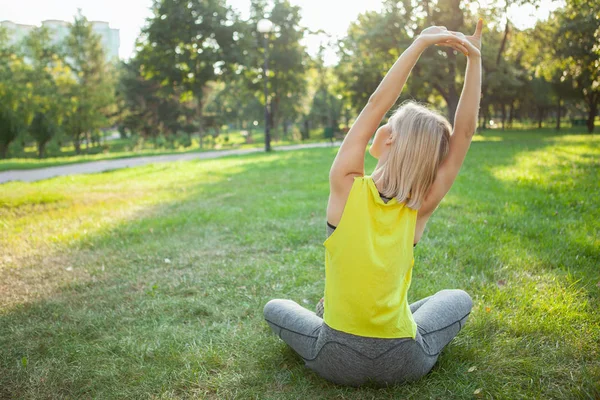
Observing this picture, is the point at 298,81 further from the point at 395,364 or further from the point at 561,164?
the point at 395,364

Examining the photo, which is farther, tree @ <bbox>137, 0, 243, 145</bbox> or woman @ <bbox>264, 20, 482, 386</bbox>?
tree @ <bbox>137, 0, 243, 145</bbox>

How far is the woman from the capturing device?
1931 millimetres

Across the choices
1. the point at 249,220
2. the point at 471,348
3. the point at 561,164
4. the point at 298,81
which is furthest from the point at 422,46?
the point at 298,81

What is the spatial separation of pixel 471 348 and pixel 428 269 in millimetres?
1575

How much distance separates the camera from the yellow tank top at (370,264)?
1920mm

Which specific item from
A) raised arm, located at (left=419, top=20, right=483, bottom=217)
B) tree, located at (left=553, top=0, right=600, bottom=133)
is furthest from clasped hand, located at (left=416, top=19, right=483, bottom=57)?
tree, located at (left=553, top=0, right=600, bottom=133)

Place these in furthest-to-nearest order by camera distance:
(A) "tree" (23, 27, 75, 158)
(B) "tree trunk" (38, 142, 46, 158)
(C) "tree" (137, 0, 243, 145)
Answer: (B) "tree trunk" (38, 142, 46, 158) → (A) "tree" (23, 27, 75, 158) → (C) "tree" (137, 0, 243, 145)

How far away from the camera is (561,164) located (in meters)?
10.6

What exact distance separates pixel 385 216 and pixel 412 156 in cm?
28

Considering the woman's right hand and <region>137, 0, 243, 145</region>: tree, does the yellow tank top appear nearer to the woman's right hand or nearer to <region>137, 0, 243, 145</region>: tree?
the woman's right hand

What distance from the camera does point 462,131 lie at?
7.13 ft

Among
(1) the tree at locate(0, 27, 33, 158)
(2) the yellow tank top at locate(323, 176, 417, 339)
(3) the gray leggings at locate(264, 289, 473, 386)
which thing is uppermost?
(1) the tree at locate(0, 27, 33, 158)

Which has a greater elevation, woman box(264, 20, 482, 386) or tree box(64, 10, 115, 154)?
tree box(64, 10, 115, 154)

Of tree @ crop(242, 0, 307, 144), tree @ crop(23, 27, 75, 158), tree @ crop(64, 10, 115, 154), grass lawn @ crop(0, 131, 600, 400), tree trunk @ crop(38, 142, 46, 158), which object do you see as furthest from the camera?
tree @ crop(242, 0, 307, 144)
